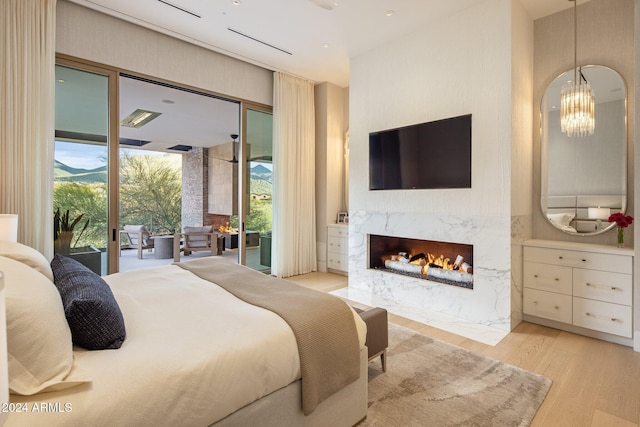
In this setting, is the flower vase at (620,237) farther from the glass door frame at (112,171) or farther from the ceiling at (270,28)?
the glass door frame at (112,171)

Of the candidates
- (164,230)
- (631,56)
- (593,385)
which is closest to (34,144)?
(593,385)

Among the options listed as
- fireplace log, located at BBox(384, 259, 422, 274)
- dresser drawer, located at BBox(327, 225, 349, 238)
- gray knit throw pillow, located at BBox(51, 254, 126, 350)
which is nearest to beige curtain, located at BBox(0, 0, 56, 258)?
gray knit throw pillow, located at BBox(51, 254, 126, 350)

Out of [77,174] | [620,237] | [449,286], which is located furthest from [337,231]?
[77,174]

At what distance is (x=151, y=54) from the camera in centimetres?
381

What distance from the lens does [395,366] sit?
2.40 m

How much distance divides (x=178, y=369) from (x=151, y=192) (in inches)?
366

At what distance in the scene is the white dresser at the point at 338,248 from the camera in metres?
5.25

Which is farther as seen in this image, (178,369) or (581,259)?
(581,259)

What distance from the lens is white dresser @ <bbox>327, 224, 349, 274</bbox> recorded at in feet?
17.2

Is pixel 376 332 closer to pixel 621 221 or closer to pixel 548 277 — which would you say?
pixel 548 277

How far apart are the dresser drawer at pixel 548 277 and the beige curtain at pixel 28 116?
482 centimetres

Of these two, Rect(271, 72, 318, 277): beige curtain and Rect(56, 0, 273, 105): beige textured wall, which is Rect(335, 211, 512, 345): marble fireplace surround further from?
Rect(56, 0, 273, 105): beige textured wall

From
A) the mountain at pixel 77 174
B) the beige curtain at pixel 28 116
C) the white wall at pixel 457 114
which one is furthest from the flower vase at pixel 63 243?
the white wall at pixel 457 114

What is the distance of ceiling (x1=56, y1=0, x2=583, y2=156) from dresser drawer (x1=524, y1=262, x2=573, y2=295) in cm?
266
